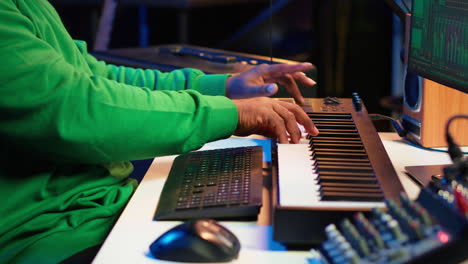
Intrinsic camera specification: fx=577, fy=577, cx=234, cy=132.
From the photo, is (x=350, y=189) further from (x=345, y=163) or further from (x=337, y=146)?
(x=337, y=146)

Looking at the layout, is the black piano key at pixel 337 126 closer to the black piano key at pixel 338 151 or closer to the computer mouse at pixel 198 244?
the black piano key at pixel 338 151

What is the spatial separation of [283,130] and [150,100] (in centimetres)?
27

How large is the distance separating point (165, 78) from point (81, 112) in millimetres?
630

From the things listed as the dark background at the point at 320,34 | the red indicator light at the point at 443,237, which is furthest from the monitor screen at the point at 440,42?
the dark background at the point at 320,34

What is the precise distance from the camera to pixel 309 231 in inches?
31.8

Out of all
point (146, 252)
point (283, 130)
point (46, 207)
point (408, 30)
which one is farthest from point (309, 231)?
point (408, 30)

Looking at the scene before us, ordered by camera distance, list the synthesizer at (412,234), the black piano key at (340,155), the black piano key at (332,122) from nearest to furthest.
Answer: the synthesizer at (412,234) < the black piano key at (340,155) < the black piano key at (332,122)

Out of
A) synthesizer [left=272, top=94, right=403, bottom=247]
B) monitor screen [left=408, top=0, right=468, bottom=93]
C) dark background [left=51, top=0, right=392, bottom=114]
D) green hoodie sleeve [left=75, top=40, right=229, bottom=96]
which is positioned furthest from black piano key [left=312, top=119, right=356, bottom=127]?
dark background [left=51, top=0, right=392, bottom=114]

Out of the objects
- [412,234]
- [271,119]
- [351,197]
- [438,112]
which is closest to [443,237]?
[412,234]

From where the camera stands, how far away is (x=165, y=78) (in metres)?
1.61

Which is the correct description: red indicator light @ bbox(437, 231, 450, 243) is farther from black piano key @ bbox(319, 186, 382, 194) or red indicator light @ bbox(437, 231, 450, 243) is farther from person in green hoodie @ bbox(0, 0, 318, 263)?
person in green hoodie @ bbox(0, 0, 318, 263)

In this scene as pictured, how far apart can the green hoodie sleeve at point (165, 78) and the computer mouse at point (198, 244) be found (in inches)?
28.2

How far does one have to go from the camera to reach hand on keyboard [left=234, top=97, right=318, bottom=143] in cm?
A: 113

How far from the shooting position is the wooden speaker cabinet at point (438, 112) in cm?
134
